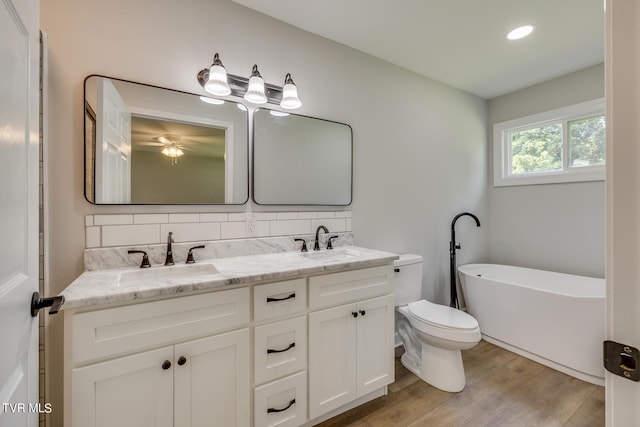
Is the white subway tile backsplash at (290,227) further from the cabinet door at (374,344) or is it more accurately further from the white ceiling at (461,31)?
the white ceiling at (461,31)

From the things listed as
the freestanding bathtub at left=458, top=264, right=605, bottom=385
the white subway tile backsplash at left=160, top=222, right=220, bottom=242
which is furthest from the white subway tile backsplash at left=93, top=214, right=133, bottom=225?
the freestanding bathtub at left=458, top=264, right=605, bottom=385

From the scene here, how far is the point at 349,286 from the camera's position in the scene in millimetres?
1538

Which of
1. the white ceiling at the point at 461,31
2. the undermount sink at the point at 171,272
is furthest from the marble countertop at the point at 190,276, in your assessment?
the white ceiling at the point at 461,31

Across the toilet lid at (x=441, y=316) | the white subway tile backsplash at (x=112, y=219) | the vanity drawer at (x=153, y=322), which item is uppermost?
the white subway tile backsplash at (x=112, y=219)

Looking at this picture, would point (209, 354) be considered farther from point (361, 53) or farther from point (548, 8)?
point (548, 8)

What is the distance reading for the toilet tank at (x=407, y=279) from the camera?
2.15 metres

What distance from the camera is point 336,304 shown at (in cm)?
149

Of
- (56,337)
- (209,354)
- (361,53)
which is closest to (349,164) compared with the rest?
(361,53)

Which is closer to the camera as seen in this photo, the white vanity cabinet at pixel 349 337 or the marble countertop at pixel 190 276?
the marble countertop at pixel 190 276

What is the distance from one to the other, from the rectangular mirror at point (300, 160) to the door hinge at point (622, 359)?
1.60 meters

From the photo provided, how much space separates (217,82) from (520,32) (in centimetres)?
219

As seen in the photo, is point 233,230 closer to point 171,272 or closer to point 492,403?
point 171,272

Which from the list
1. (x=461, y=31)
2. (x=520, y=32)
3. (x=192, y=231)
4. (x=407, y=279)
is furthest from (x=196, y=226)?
(x=520, y=32)

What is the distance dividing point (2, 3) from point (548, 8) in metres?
2.59
